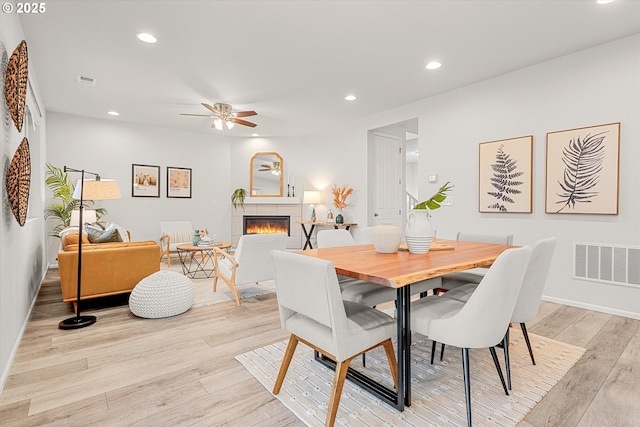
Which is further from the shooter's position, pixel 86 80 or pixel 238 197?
pixel 238 197

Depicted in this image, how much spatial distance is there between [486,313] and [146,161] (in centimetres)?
681

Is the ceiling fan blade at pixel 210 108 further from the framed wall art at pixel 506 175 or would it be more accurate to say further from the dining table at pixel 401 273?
the framed wall art at pixel 506 175

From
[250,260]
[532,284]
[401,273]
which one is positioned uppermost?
[401,273]

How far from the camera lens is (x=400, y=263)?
71.3 inches

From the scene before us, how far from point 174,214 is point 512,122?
628 centimetres

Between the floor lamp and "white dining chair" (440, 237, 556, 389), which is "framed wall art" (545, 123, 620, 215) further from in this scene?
the floor lamp

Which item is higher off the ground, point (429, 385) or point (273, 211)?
point (273, 211)

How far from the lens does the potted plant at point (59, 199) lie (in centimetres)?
542

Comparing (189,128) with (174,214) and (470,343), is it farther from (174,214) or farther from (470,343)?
(470,343)

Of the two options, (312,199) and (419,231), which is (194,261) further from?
(419,231)

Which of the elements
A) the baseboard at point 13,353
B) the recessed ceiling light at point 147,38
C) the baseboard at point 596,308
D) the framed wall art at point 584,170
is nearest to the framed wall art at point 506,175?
the framed wall art at point 584,170

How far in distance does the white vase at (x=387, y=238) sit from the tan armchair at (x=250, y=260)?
1598mm

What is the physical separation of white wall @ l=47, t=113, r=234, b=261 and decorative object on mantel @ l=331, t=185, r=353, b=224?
8.97 ft

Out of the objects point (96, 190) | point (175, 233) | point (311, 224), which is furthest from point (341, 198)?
point (96, 190)
